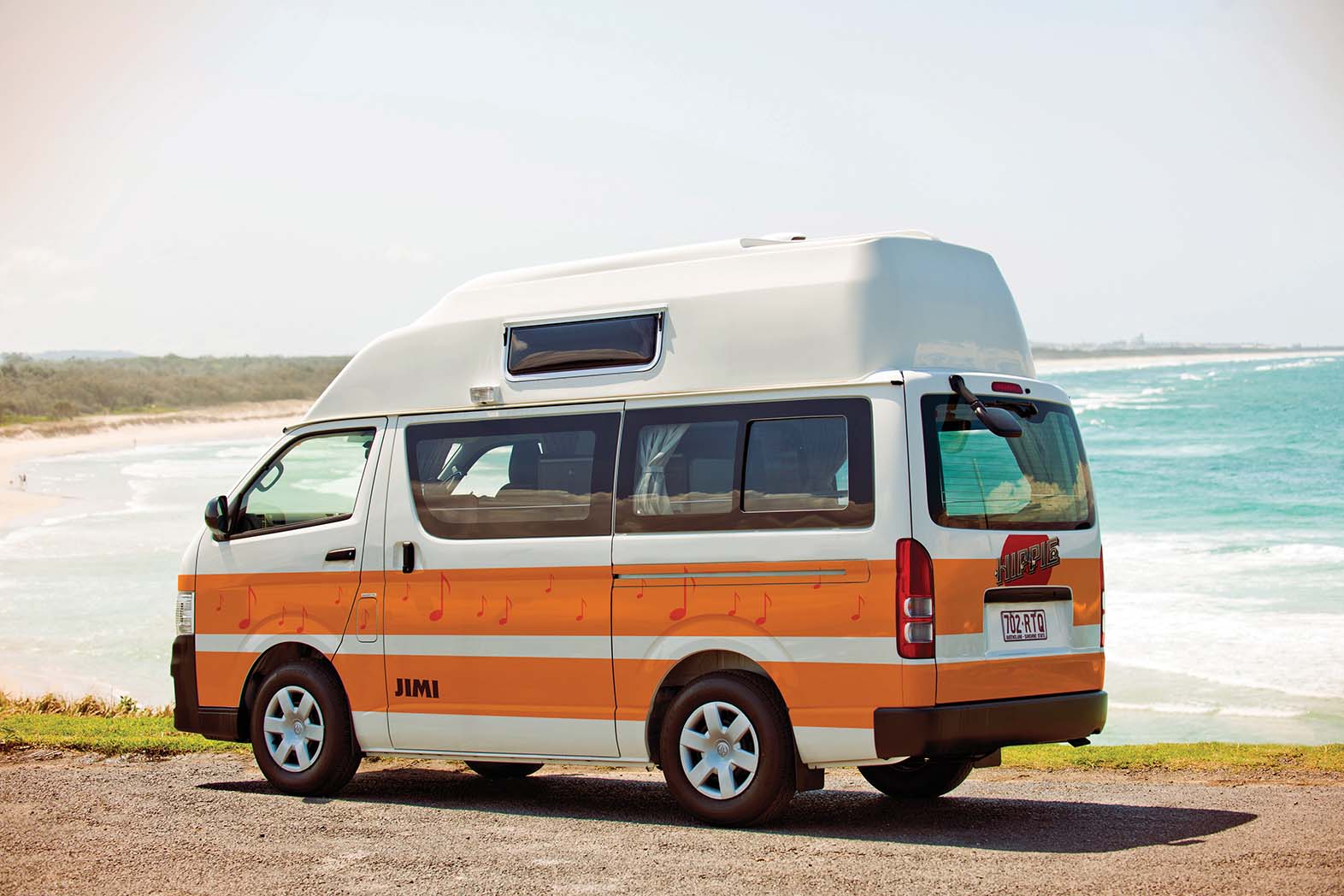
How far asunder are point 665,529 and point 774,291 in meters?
1.33

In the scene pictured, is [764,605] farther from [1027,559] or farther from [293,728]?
[293,728]

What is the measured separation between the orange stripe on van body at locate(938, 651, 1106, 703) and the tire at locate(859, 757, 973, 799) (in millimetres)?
1328

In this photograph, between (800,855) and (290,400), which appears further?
(290,400)

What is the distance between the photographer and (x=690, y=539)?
26.3 feet

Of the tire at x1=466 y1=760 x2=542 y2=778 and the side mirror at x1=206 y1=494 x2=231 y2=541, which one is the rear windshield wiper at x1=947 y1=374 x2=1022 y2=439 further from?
the side mirror at x1=206 y1=494 x2=231 y2=541

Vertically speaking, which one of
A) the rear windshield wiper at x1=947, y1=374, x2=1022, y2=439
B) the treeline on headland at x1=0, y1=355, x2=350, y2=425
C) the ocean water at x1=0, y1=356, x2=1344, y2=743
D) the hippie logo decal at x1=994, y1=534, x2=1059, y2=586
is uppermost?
the treeline on headland at x1=0, y1=355, x2=350, y2=425

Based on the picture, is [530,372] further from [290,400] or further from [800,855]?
[290,400]

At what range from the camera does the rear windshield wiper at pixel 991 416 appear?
747 cm

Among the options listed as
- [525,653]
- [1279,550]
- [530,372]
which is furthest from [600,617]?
[1279,550]

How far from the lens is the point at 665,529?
8.14m

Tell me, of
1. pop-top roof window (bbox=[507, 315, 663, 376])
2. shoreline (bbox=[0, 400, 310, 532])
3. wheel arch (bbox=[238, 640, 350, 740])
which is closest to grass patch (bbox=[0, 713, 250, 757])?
wheel arch (bbox=[238, 640, 350, 740])

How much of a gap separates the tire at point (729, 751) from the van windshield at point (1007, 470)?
4.28 ft

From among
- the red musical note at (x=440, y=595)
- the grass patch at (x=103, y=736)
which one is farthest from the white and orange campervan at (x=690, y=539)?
the grass patch at (x=103, y=736)

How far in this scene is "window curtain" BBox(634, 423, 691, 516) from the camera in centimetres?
821
